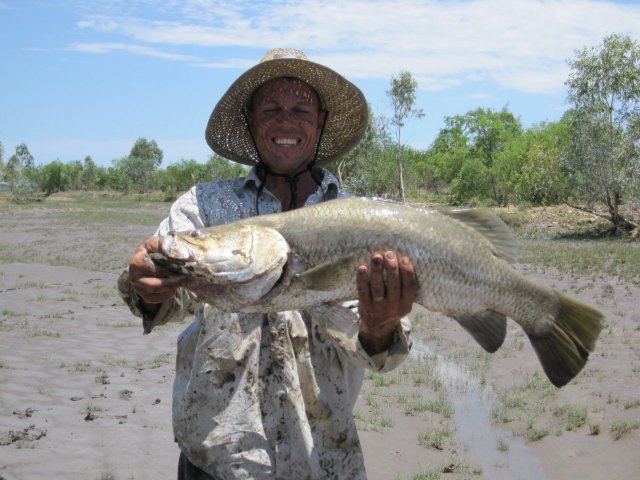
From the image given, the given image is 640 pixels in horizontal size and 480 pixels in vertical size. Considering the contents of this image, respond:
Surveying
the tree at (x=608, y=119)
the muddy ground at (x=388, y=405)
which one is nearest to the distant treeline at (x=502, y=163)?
the tree at (x=608, y=119)

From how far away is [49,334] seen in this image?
34.6ft

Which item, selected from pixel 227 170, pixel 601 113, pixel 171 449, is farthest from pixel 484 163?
pixel 171 449

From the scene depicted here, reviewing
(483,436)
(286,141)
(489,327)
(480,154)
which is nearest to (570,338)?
(489,327)

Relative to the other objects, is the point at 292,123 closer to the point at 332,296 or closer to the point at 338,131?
the point at 338,131

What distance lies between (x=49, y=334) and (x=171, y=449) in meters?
4.81

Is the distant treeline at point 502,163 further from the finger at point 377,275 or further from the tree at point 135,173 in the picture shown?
the finger at point 377,275

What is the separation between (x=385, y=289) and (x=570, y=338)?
2.44ft

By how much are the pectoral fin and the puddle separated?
4453 mm

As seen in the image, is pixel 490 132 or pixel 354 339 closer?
pixel 354 339

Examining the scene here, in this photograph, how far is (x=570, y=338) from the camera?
2658 millimetres

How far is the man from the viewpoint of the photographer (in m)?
2.72

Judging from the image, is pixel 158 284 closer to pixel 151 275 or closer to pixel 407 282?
pixel 151 275

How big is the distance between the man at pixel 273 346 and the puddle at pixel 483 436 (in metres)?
3.88

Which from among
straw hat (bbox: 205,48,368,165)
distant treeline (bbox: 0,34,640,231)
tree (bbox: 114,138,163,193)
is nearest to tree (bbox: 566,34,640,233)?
distant treeline (bbox: 0,34,640,231)
